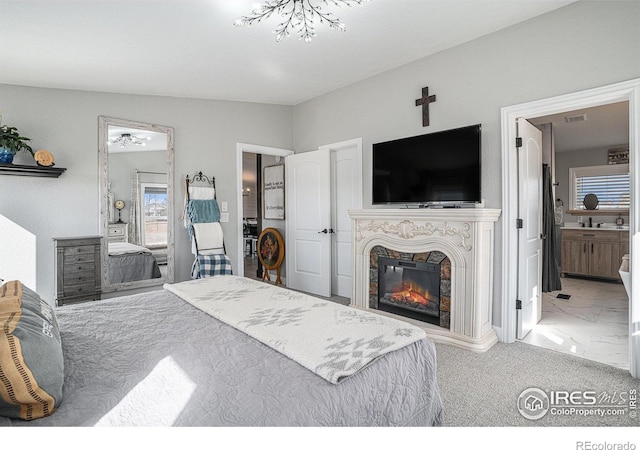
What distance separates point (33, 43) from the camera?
8.23 feet

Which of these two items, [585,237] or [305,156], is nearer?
[305,156]

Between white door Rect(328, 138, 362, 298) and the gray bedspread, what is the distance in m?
2.89

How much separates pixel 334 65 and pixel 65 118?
107 inches

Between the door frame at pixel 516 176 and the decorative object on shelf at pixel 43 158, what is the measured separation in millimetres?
4047

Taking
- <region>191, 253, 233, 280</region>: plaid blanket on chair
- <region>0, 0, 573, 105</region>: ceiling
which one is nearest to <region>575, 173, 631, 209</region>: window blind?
<region>0, 0, 573, 105</region>: ceiling

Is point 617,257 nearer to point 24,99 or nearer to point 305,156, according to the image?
point 305,156

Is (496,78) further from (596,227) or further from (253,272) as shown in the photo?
(253,272)

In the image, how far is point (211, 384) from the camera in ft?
3.42

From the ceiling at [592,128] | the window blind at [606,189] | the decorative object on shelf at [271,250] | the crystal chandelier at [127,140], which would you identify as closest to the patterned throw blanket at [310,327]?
the crystal chandelier at [127,140]

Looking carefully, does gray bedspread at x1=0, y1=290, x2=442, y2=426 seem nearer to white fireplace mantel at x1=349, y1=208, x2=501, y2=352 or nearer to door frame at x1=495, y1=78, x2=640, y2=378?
white fireplace mantel at x1=349, y1=208, x2=501, y2=352

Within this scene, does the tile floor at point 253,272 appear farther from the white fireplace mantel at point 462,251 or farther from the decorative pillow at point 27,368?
the decorative pillow at point 27,368

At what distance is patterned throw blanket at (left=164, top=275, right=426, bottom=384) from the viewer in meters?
1.21

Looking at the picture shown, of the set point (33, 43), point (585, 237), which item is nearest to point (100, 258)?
point (33, 43)

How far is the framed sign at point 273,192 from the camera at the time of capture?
17.3ft
